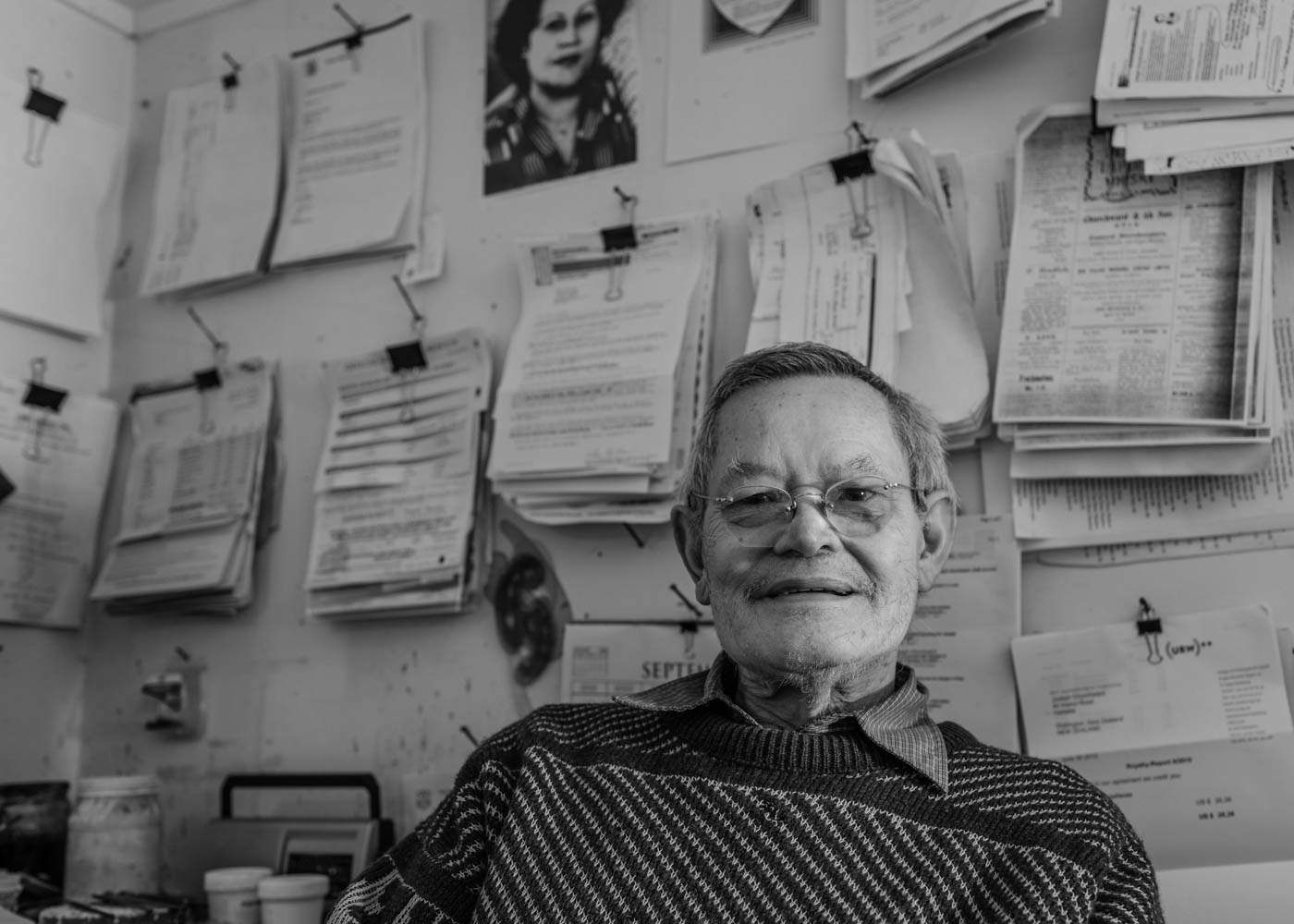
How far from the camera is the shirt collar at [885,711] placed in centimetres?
105

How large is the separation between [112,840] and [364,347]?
706 mm

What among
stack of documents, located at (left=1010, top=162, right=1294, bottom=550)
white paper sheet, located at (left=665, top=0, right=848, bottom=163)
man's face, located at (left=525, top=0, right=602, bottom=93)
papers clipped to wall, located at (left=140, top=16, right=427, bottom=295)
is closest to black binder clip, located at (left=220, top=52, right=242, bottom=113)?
papers clipped to wall, located at (left=140, top=16, right=427, bottom=295)

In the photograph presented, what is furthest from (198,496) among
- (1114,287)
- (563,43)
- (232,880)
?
(1114,287)

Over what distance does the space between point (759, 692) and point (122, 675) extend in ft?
3.80

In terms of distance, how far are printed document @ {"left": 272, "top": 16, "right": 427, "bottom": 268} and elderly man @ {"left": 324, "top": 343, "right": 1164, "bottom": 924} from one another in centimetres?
77

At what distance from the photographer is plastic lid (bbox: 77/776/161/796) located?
5.29ft

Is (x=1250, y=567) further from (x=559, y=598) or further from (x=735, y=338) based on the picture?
(x=559, y=598)

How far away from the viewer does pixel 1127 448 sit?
4.11ft

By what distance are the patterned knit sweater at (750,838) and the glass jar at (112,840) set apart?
563 mm

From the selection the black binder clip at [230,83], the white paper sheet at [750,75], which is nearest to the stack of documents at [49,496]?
the black binder clip at [230,83]

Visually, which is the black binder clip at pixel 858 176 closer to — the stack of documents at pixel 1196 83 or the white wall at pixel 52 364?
the stack of documents at pixel 1196 83

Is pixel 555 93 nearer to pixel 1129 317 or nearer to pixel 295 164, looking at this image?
pixel 295 164

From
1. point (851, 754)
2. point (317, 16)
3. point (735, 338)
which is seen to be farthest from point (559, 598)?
point (317, 16)

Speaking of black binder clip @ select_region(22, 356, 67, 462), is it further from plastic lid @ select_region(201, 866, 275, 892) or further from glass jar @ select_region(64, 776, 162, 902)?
plastic lid @ select_region(201, 866, 275, 892)
